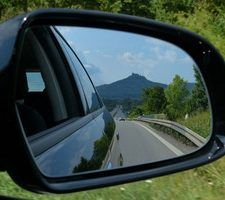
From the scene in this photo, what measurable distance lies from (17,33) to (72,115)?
93 centimetres

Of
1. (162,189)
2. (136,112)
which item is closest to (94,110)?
(136,112)

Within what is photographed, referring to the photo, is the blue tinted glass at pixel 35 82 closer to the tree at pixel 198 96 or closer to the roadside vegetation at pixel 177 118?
the roadside vegetation at pixel 177 118

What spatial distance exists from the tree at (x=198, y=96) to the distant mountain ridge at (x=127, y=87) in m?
0.31

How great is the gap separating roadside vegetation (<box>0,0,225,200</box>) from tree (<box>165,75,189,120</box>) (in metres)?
0.04

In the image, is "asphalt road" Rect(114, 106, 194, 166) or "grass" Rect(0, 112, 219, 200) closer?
"asphalt road" Rect(114, 106, 194, 166)

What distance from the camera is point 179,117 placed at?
2371 millimetres

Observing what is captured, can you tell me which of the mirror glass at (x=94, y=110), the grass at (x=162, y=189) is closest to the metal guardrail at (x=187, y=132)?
the mirror glass at (x=94, y=110)

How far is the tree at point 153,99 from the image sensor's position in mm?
2160

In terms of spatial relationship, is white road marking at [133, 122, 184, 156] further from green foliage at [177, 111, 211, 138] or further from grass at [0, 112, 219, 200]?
grass at [0, 112, 219, 200]

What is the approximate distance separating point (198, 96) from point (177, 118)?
0.26m

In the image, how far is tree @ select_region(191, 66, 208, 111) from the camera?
2.49 metres

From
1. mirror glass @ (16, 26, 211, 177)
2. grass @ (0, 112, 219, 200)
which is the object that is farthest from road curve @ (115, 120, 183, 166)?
grass @ (0, 112, 219, 200)

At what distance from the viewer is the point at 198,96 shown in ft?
8.52

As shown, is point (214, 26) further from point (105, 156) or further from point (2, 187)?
point (105, 156)
